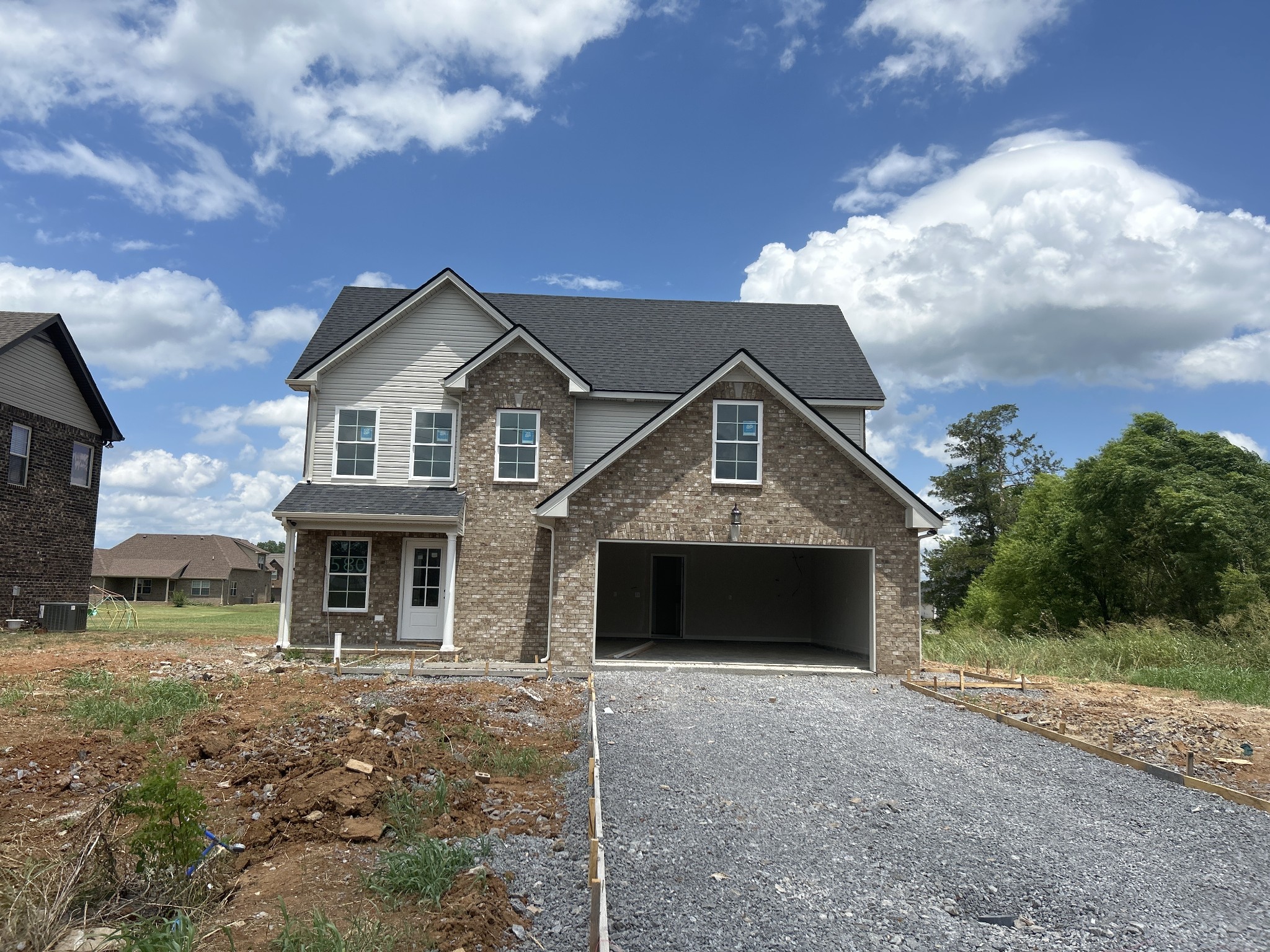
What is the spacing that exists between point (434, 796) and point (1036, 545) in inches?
1396

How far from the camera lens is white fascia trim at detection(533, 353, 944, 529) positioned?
16.3 meters

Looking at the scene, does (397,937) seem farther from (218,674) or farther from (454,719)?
(218,674)

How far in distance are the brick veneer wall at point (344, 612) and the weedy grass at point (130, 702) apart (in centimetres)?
532

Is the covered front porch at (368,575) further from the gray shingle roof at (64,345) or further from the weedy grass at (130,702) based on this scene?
the gray shingle roof at (64,345)

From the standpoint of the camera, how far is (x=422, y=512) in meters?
17.5

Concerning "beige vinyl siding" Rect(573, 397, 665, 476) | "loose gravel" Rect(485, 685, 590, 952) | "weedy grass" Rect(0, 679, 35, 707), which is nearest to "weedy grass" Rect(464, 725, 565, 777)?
"loose gravel" Rect(485, 685, 590, 952)

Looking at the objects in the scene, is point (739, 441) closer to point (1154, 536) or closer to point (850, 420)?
point (850, 420)

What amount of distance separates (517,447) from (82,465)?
16028 millimetres

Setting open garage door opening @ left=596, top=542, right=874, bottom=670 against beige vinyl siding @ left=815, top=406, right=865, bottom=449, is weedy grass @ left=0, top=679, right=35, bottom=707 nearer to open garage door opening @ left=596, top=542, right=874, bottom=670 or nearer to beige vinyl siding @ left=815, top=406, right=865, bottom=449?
open garage door opening @ left=596, top=542, right=874, bottom=670

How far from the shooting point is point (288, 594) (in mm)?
18359

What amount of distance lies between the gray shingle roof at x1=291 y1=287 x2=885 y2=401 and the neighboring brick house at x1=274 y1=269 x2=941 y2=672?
7 centimetres

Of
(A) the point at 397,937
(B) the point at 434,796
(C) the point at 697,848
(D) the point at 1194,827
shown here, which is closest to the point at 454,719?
(B) the point at 434,796

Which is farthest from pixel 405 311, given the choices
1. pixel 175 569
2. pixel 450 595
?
pixel 175 569

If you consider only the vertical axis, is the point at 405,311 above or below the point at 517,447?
above
